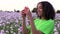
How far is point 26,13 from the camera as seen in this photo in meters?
3.73

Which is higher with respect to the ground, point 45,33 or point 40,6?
point 40,6

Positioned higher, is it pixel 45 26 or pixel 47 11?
pixel 47 11

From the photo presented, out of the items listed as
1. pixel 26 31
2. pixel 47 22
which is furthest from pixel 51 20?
pixel 26 31

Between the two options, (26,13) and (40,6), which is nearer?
(26,13)

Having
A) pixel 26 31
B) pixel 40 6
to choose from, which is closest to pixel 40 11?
pixel 40 6

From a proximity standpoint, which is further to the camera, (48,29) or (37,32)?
(48,29)

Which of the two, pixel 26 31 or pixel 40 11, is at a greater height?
pixel 40 11

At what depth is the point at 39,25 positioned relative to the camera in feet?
13.2

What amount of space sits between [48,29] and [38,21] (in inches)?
7.4

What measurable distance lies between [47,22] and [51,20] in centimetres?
8

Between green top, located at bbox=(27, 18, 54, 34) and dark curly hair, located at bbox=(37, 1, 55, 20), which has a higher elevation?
dark curly hair, located at bbox=(37, 1, 55, 20)

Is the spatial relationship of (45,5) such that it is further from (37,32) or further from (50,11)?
(37,32)

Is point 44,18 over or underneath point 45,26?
over

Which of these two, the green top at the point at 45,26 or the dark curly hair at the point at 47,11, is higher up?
the dark curly hair at the point at 47,11
